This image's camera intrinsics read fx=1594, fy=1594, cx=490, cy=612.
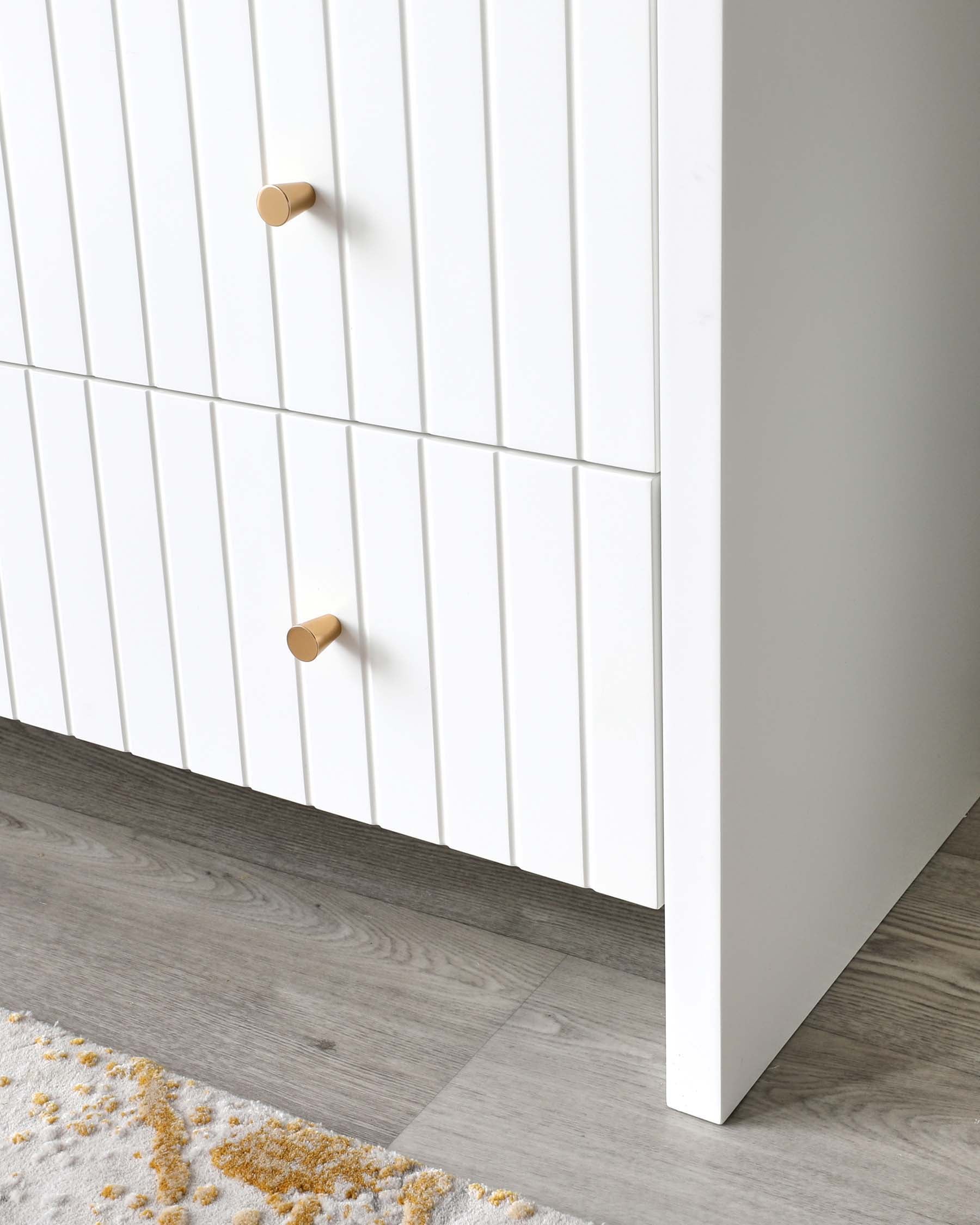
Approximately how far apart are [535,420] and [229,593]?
0.83ft

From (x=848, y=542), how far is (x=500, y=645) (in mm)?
204

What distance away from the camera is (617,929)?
41.3 inches

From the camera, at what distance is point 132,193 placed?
89cm

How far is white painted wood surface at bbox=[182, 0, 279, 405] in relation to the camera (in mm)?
823

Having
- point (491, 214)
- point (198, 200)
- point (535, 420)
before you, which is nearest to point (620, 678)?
point (535, 420)

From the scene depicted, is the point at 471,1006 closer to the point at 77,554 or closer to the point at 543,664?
the point at 543,664

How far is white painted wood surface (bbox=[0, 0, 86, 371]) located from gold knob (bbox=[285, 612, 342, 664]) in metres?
0.22

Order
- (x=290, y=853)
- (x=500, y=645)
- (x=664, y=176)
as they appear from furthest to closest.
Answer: (x=290, y=853) < (x=500, y=645) < (x=664, y=176)

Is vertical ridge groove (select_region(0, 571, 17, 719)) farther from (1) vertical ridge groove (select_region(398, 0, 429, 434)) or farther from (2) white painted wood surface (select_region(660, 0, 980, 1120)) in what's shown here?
(2) white painted wood surface (select_region(660, 0, 980, 1120))

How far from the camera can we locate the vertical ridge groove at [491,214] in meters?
0.74

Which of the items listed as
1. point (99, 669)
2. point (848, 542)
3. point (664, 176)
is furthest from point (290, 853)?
point (664, 176)

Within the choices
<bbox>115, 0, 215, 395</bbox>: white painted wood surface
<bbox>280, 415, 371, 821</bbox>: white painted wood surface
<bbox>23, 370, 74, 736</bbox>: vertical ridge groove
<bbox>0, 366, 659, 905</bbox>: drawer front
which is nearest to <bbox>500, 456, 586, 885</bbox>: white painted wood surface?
<bbox>0, 366, 659, 905</bbox>: drawer front

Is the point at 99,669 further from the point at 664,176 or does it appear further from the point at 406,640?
the point at 664,176

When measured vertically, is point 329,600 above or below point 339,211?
below
